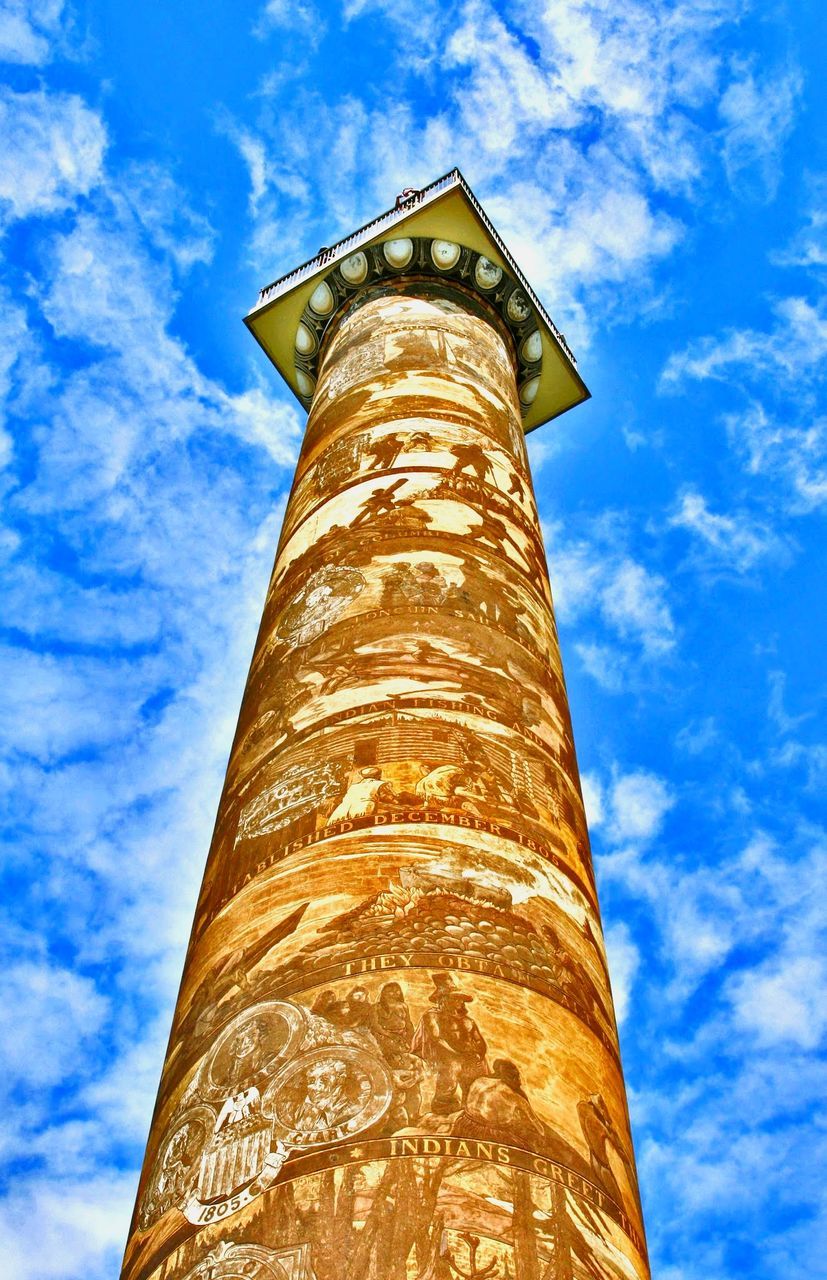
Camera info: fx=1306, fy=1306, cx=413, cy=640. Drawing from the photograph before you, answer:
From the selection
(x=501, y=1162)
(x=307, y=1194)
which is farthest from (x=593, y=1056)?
(x=307, y=1194)

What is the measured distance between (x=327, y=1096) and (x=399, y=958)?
459 millimetres

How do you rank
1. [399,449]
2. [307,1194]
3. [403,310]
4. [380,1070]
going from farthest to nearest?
[403,310]
[399,449]
[380,1070]
[307,1194]

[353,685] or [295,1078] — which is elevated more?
[353,685]

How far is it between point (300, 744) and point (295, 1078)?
4.89 ft

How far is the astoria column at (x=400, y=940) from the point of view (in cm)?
292

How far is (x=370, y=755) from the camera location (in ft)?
13.9

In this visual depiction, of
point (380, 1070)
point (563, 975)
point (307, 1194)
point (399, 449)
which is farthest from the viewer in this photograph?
point (399, 449)

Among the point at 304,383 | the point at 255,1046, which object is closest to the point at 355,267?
the point at 304,383

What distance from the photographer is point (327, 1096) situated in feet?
10.3

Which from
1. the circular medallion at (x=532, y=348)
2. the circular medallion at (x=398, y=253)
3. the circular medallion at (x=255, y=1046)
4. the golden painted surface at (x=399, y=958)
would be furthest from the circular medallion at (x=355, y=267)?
the circular medallion at (x=255, y=1046)

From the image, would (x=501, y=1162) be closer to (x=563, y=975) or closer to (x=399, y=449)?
(x=563, y=975)

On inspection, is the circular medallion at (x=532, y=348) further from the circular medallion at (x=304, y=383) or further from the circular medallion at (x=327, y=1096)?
the circular medallion at (x=327, y=1096)

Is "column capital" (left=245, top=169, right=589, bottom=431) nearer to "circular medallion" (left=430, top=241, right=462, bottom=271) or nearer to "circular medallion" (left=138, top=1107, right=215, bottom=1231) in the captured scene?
"circular medallion" (left=430, top=241, right=462, bottom=271)

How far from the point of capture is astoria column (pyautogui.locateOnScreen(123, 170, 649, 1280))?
2916 millimetres
